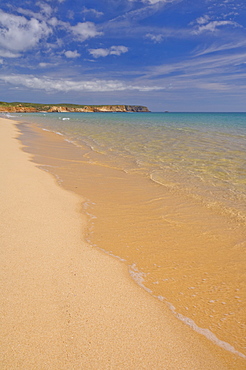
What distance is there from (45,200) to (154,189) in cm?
290

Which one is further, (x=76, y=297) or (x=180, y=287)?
(x=180, y=287)

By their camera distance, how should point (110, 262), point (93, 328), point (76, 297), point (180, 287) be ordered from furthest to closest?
1. point (110, 262)
2. point (180, 287)
3. point (76, 297)
4. point (93, 328)

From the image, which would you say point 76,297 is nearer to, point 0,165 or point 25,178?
point 25,178

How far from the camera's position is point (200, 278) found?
10.2ft

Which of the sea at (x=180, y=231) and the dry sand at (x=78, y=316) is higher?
the dry sand at (x=78, y=316)

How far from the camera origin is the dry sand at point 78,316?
6.36ft

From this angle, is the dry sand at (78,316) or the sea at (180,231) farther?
Result: the sea at (180,231)

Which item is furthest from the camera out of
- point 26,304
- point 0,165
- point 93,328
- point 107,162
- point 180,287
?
point 107,162

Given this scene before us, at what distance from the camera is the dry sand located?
194 centimetres

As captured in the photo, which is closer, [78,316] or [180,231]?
[78,316]

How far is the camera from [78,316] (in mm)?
2328

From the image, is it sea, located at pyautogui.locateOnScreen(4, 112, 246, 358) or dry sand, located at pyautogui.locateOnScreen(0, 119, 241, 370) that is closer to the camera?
dry sand, located at pyautogui.locateOnScreen(0, 119, 241, 370)

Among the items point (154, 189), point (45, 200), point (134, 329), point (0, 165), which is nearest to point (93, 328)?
point (134, 329)

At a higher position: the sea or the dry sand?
the dry sand
